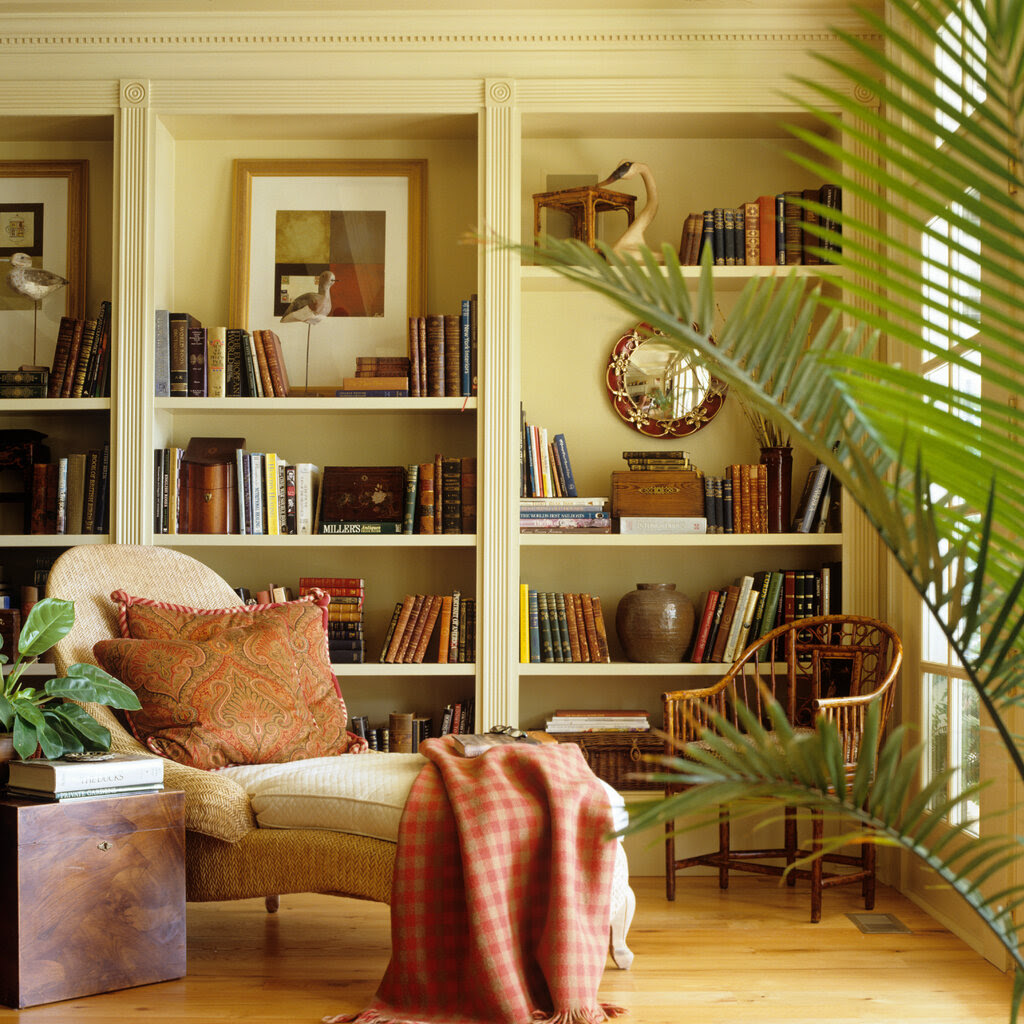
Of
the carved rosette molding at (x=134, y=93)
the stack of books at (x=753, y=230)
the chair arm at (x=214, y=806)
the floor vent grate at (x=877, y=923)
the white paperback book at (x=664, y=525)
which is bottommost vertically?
the floor vent grate at (x=877, y=923)

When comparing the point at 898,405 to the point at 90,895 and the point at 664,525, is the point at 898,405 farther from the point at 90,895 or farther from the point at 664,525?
the point at 664,525

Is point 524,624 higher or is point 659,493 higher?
point 659,493

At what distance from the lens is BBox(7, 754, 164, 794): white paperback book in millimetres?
2442

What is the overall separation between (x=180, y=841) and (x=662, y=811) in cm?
201

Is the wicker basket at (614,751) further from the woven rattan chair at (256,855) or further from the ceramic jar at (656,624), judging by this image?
the woven rattan chair at (256,855)

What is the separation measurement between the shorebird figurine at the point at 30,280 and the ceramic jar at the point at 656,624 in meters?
2.23

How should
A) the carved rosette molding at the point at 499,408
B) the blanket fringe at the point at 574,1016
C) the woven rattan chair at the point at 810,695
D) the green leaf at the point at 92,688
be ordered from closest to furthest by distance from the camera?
the blanket fringe at the point at 574,1016
the green leaf at the point at 92,688
the woven rattan chair at the point at 810,695
the carved rosette molding at the point at 499,408

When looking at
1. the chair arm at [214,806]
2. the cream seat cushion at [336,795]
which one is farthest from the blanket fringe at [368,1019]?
the chair arm at [214,806]

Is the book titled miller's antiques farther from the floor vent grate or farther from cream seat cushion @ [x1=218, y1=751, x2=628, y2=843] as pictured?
the floor vent grate

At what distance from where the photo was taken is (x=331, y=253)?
401cm

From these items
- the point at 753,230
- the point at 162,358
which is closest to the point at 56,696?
the point at 162,358

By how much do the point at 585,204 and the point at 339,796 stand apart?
2.19 meters

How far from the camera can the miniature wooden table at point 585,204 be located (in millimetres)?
3771

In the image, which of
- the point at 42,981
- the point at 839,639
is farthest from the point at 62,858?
the point at 839,639
